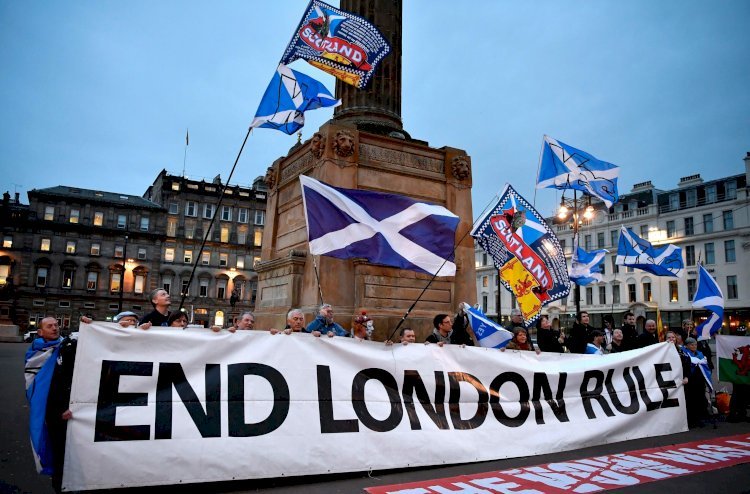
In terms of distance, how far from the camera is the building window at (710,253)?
54.0m

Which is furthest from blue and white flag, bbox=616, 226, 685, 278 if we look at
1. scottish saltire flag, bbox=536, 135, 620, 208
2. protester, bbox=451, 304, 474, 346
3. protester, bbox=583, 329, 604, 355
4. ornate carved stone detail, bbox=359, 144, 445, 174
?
protester, bbox=451, 304, 474, 346

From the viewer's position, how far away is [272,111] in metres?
10.0

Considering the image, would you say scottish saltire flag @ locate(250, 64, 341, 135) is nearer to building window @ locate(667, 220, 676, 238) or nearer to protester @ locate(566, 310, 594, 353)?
protester @ locate(566, 310, 594, 353)

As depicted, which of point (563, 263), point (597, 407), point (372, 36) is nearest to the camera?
point (597, 407)

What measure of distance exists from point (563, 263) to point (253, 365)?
737 cm

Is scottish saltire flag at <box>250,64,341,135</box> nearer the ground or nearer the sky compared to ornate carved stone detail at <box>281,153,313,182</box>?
nearer the sky

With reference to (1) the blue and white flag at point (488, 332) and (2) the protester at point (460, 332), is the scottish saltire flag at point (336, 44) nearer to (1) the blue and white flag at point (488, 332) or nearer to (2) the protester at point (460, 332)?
(2) the protester at point (460, 332)

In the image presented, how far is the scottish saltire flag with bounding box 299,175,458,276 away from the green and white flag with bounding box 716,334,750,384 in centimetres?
711

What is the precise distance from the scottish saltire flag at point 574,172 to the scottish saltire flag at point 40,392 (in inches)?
456

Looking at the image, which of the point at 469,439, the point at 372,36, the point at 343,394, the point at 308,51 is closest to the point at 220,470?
the point at 343,394

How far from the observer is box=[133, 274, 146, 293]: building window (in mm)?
71125

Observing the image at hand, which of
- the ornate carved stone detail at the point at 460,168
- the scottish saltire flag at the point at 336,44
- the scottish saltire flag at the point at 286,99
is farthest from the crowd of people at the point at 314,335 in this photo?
the scottish saltire flag at the point at 336,44

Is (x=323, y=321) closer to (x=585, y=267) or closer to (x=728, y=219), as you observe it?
(x=585, y=267)

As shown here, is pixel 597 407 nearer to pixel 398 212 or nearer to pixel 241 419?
pixel 398 212
